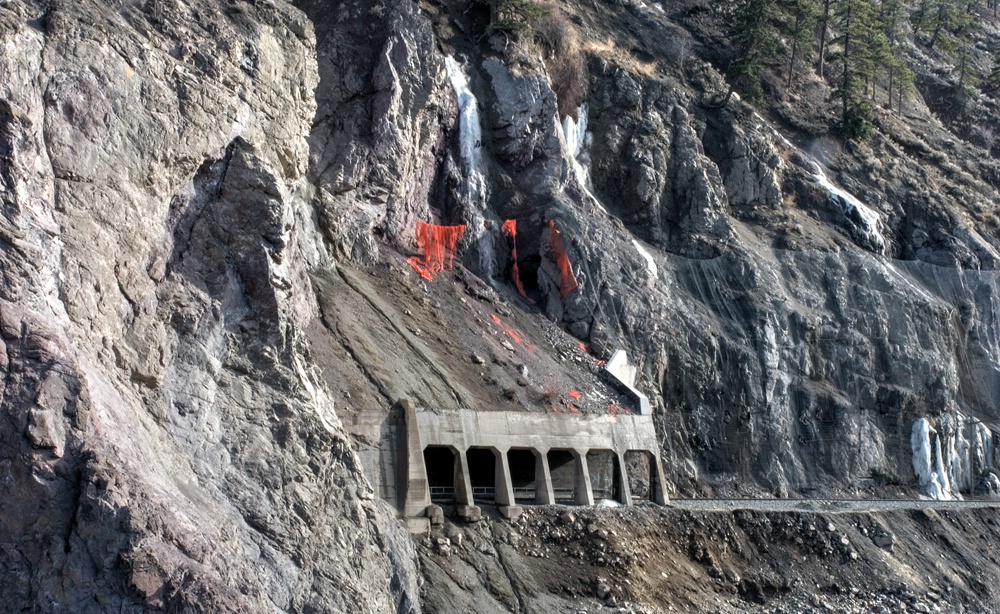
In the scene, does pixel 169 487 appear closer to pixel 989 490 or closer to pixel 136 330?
pixel 136 330

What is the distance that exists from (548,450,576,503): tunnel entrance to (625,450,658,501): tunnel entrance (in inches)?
80.5

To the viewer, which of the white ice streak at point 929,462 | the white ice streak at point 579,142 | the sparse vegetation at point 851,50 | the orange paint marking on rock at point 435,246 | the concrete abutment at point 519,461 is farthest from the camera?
the sparse vegetation at point 851,50

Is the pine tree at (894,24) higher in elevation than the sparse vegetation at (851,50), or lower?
higher

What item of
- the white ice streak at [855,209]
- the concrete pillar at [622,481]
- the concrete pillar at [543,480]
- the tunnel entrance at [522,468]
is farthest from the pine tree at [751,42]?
the concrete pillar at [543,480]

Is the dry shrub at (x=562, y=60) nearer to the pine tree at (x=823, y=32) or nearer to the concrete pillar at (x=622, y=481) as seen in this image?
the pine tree at (x=823, y=32)

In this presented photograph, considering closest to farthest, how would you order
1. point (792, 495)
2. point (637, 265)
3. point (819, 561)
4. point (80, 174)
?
1. point (80, 174)
2. point (819, 561)
3. point (792, 495)
4. point (637, 265)

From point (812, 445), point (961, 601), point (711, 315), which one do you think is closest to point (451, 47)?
point (711, 315)

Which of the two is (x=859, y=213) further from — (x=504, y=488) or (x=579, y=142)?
(x=504, y=488)

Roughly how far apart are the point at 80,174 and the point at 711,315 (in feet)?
101

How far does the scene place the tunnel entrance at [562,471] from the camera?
127 feet

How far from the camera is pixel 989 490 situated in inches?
1889

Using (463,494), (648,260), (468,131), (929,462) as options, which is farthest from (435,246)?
(929,462)

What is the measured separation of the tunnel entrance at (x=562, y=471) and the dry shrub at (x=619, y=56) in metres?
21.2

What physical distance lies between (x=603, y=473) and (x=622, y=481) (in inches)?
60.9
